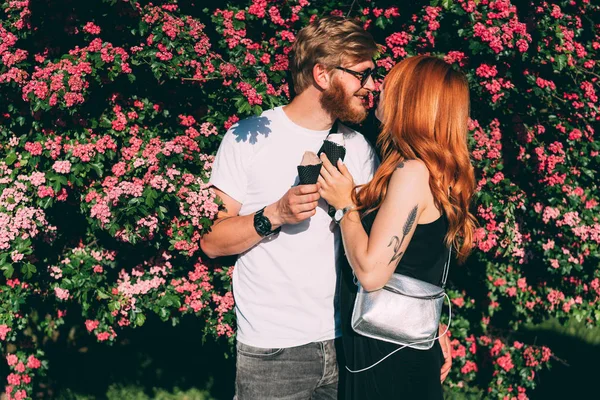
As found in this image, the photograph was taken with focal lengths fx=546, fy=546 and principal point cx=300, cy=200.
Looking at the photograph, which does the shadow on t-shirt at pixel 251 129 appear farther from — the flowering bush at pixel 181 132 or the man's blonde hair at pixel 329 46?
the man's blonde hair at pixel 329 46

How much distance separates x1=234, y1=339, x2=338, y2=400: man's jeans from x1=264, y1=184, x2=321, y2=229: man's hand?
681mm

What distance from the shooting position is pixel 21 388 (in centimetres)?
374

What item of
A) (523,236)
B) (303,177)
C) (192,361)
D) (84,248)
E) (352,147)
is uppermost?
(303,177)

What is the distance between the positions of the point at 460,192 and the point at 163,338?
3742mm

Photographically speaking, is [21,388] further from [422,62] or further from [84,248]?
[422,62]

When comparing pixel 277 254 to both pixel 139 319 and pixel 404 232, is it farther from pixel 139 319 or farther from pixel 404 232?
pixel 139 319

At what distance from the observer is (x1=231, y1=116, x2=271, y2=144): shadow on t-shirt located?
286 cm

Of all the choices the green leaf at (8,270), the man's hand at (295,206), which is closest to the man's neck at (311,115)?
the man's hand at (295,206)

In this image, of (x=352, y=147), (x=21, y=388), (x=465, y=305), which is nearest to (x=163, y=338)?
(x=21, y=388)

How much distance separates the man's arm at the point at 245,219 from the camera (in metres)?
2.52

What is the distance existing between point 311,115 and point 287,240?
2.31 feet

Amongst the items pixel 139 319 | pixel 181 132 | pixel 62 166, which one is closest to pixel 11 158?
pixel 62 166

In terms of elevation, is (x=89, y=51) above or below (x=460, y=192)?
above

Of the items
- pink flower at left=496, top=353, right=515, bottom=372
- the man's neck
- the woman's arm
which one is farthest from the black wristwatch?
pink flower at left=496, top=353, right=515, bottom=372
